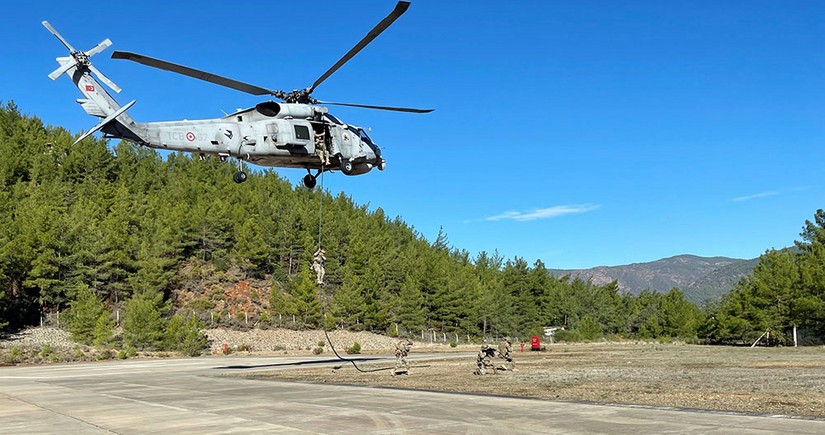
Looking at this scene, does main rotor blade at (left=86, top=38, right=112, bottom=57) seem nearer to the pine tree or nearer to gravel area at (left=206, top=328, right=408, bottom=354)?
the pine tree

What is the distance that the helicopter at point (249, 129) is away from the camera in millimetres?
23594

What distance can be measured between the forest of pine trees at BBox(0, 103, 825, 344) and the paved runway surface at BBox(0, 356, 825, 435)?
45.2 m

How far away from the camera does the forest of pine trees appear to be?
241ft

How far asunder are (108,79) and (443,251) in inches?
5444

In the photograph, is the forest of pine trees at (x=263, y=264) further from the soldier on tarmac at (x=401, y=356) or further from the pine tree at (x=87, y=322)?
the soldier on tarmac at (x=401, y=356)

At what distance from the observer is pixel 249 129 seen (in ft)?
80.3

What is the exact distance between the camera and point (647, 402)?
16.2m

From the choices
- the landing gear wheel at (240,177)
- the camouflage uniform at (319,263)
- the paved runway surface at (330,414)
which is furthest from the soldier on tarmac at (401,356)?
the landing gear wheel at (240,177)

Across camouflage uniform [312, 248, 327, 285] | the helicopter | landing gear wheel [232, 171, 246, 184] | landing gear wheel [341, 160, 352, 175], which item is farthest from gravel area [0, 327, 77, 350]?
camouflage uniform [312, 248, 327, 285]

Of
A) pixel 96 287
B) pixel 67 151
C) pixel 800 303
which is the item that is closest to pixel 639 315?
pixel 800 303

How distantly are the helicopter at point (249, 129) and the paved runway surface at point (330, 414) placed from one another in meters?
7.96

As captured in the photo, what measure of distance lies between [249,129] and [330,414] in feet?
41.8

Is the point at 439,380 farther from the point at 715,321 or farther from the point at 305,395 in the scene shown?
the point at 715,321

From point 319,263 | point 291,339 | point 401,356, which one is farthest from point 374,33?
point 291,339
